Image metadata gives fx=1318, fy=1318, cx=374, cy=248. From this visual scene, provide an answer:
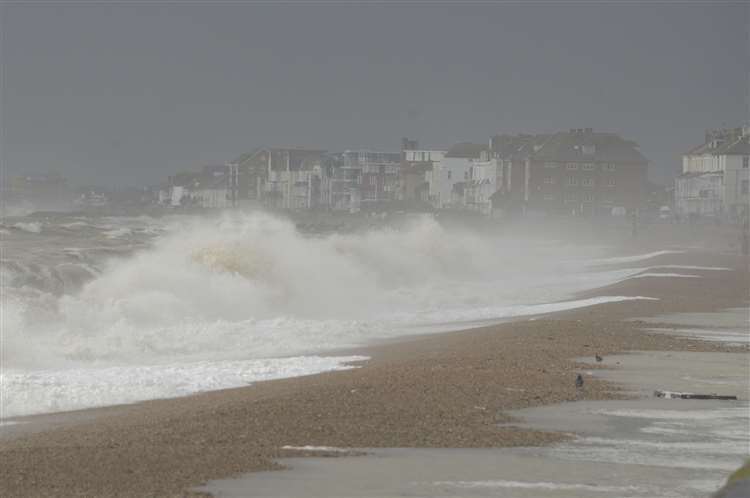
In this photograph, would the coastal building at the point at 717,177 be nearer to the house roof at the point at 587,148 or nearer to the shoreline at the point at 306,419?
the house roof at the point at 587,148

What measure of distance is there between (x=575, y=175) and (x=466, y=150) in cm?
3453

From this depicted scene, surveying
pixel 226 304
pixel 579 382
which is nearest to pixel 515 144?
pixel 226 304

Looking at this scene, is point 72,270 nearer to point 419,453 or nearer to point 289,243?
point 289,243

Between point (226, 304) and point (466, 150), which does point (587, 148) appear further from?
point (226, 304)

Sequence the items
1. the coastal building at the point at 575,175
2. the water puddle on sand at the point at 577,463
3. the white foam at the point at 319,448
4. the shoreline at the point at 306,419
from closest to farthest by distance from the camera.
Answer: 1. the water puddle on sand at the point at 577,463
2. the shoreline at the point at 306,419
3. the white foam at the point at 319,448
4. the coastal building at the point at 575,175

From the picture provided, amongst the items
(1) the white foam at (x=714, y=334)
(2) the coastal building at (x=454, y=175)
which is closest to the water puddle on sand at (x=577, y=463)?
(1) the white foam at (x=714, y=334)

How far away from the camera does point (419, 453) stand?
11508mm

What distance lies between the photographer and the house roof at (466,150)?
164 m

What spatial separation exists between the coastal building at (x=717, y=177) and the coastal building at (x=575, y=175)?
12.3 metres

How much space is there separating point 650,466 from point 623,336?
11.4 metres

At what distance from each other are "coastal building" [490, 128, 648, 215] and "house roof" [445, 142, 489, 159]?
83.2 ft

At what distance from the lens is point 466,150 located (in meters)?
167

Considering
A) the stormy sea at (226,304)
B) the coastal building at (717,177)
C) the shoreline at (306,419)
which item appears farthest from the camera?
the coastal building at (717,177)

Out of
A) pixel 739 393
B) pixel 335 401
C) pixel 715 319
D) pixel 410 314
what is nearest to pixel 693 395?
pixel 739 393
